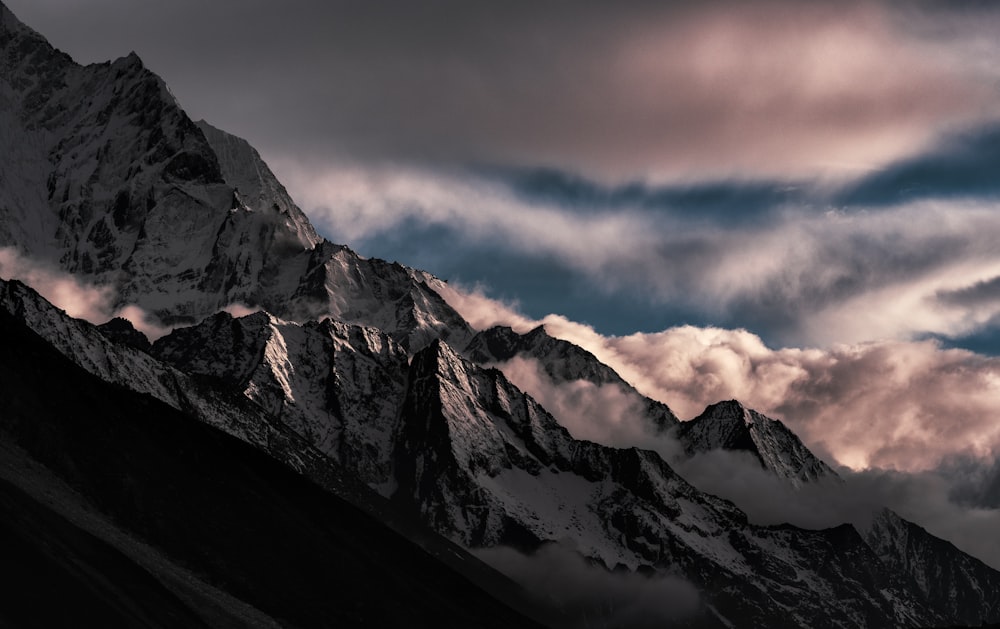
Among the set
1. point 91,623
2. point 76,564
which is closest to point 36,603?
point 91,623

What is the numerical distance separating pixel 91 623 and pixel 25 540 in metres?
19.7

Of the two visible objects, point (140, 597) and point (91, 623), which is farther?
point (140, 597)

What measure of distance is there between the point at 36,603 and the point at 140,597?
2263cm

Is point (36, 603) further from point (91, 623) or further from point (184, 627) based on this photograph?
point (184, 627)

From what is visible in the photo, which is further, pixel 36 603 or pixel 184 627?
pixel 184 627

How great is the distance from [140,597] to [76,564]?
32.6ft

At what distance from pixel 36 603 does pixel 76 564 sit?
19446 mm

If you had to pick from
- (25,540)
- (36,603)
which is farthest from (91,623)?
(25,540)

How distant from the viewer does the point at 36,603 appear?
178 metres

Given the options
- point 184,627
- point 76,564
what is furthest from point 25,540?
point 184,627

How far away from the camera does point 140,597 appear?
198875mm

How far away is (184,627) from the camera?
197375 millimetres

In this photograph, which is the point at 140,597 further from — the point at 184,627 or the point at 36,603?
the point at 36,603

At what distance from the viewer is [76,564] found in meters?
197
